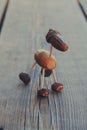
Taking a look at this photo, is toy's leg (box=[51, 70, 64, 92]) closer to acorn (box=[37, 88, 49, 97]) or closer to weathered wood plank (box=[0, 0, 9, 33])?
acorn (box=[37, 88, 49, 97])

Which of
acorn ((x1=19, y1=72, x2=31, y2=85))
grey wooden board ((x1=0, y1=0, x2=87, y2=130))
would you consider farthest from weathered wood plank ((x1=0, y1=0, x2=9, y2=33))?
acorn ((x1=19, y1=72, x2=31, y2=85))

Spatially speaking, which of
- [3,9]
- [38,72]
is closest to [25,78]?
[38,72]

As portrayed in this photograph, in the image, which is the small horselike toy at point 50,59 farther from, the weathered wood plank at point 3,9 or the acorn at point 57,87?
the weathered wood plank at point 3,9

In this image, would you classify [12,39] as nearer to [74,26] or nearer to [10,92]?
[74,26]

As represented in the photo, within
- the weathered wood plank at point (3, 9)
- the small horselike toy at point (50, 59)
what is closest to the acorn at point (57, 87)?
the small horselike toy at point (50, 59)

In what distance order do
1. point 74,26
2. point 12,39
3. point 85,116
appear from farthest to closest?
point 74,26 → point 12,39 → point 85,116

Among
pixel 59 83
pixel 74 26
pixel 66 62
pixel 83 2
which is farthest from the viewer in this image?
pixel 83 2

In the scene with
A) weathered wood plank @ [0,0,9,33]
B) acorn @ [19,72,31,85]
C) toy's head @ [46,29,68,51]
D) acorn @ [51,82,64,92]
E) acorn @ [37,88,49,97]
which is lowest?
acorn @ [37,88,49,97]

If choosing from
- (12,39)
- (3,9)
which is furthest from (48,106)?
(3,9)
